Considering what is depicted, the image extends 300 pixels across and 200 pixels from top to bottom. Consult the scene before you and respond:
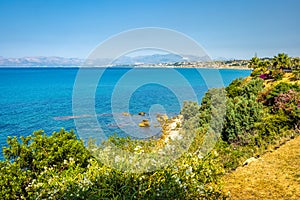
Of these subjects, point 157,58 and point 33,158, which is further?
point 157,58

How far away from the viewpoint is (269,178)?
28.0 ft

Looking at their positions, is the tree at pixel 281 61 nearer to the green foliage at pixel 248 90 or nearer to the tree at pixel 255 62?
the tree at pixel 255 62

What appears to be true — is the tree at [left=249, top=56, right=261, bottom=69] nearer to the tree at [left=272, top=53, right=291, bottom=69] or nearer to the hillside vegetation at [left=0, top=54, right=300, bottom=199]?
the tree at [left=272, top=53, right=291, bottom=69]

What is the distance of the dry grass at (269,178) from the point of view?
24.6ft

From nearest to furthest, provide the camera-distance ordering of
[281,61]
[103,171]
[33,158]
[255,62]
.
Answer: [103,171] < [33,158] < [281,61] < [255,62]

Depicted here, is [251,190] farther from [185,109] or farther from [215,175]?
[185,109]

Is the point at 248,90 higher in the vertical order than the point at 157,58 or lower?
lower

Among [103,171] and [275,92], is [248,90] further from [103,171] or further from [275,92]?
[103,171]

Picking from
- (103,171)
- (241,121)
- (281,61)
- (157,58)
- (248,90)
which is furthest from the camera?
(281,61)

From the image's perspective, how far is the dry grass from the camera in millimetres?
7491

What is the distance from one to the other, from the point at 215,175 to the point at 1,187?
6.11 metres

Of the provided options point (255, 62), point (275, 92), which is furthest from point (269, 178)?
point (255, 62)

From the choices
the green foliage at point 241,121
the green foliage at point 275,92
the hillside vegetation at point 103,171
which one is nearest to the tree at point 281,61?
the green foliage at point 275,92

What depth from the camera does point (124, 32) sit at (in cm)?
721
